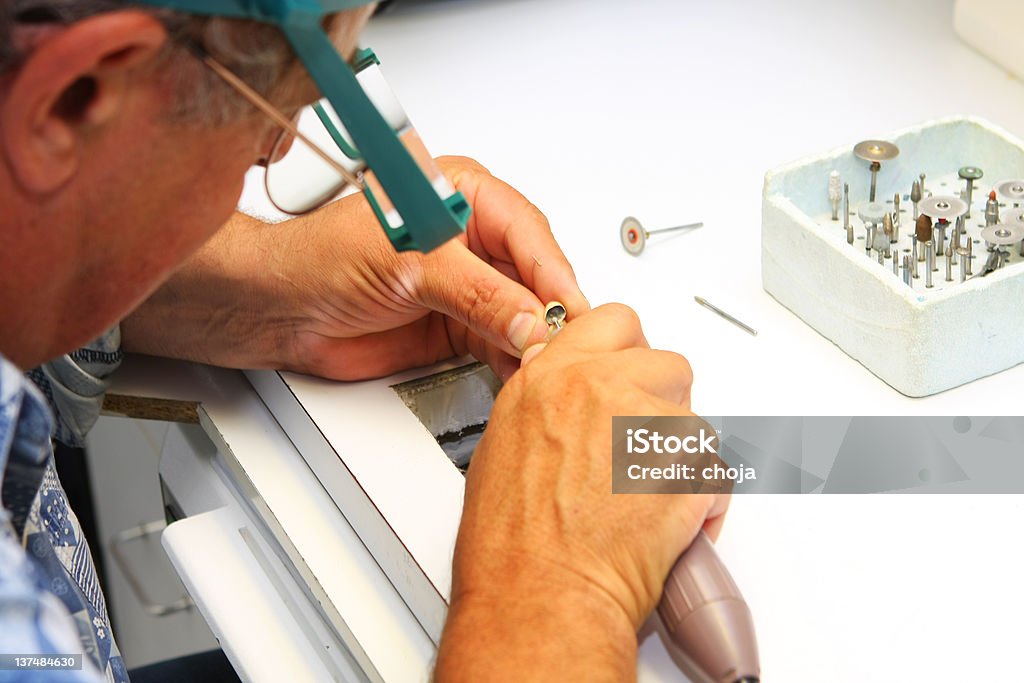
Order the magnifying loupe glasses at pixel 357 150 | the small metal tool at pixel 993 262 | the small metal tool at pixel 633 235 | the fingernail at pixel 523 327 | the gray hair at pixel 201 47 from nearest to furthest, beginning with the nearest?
the gray hair at pixel 201 47 → the magnifying loupe glasses at pixel 357 150 → the fingernail at pixel 523 327 → the small metal tool at pixel 993 262 → the small metal tool at pixel 633 235

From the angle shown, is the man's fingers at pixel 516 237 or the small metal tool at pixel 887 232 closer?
the man's fingers at pixel 516 237

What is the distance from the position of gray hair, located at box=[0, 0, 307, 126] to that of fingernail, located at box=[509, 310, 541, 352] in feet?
1.09

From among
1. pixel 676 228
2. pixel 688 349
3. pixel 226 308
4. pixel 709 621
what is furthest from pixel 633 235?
pixel 709 621

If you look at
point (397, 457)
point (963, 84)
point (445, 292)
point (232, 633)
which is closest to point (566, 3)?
point (963, 84)

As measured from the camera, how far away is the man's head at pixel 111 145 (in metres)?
0.53

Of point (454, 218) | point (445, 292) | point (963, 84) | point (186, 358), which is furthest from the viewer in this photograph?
point (963, 84)

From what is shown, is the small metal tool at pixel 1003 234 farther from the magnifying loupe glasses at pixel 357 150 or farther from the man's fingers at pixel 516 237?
the magnifying loupe glasses at pixel 357 150

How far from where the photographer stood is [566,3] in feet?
5.17

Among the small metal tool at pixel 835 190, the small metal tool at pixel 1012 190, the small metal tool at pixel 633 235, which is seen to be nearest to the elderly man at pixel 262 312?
the small metal tool at pixel 633 235

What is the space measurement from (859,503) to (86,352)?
0.61m

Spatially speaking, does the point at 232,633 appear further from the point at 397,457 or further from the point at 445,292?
the point at 445,292

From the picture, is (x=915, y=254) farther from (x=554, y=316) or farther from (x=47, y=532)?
(x=47, y=532)


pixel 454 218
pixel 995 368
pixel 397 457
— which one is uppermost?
pixel 454 218

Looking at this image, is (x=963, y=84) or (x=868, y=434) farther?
(x=963, y=84)
